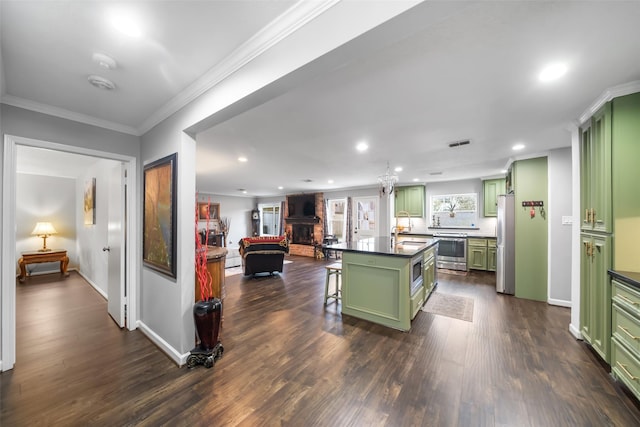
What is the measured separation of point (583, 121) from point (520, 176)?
1653mm

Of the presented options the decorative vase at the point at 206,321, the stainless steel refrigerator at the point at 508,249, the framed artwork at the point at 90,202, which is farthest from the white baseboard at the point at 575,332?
the framed artwork at the point at 90,202

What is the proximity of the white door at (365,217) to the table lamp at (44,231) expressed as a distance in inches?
313

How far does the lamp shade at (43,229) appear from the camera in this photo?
527cm

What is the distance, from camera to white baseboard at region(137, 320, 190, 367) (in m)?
2.15

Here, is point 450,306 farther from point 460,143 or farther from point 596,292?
point 460,143

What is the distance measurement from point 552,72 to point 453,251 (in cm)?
498

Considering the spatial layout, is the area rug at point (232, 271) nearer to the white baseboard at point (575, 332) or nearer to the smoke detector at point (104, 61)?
the smoke detector at point (104, 61)

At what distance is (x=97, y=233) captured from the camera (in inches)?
160

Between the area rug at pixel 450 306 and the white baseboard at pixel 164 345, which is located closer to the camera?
the white baseboard at pixel 164 345

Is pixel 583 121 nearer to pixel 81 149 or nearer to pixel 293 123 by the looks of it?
pixel 293 123

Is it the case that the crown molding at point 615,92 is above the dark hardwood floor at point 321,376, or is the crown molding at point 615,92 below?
above

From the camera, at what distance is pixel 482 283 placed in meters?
4.84

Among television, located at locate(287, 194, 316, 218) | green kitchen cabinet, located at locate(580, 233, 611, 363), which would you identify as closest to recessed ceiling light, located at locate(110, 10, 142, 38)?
green kitchen cabinet, located at locate(580, 233, 611, 363)

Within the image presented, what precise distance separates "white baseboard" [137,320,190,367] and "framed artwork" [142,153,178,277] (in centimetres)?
72
